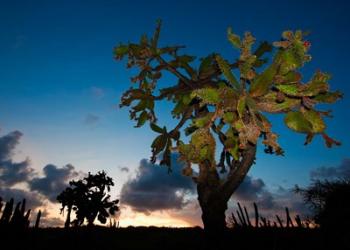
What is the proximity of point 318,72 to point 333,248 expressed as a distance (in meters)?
2.55

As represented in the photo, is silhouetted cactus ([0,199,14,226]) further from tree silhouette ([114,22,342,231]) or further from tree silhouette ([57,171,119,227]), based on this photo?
tree silhouette ([57,171,119,227])

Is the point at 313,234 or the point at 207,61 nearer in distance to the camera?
the point at 313,234

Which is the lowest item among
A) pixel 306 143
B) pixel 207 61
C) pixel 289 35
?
pixel 306 143

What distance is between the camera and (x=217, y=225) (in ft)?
23.9

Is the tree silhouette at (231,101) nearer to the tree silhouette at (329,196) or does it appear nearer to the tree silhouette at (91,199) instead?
the tree silhouette at (329,196)

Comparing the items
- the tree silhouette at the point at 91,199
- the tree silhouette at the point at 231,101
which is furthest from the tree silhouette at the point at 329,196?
the tree silhouette at the point at 91,199

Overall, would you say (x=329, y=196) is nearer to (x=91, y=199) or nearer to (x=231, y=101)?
(x=231, y=101)

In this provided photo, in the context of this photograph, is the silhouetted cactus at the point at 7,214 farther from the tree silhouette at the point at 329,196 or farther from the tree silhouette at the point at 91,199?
the tree silhouette at the point at 91,199

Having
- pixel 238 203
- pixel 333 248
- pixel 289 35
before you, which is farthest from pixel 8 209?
pixel 289 35

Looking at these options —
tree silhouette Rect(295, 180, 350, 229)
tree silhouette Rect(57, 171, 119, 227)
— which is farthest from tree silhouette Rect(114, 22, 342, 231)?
tree silhouette Rect(57, 171, 119, 227)

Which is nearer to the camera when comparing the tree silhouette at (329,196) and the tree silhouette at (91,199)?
the tree silhouette at (329,196)

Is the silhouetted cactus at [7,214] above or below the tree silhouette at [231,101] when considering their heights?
below

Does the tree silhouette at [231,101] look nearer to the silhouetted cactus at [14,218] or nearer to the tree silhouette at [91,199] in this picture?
the silhouetted cactus at [14,218]

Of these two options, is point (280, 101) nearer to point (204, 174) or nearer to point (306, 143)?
point (306, 143)
